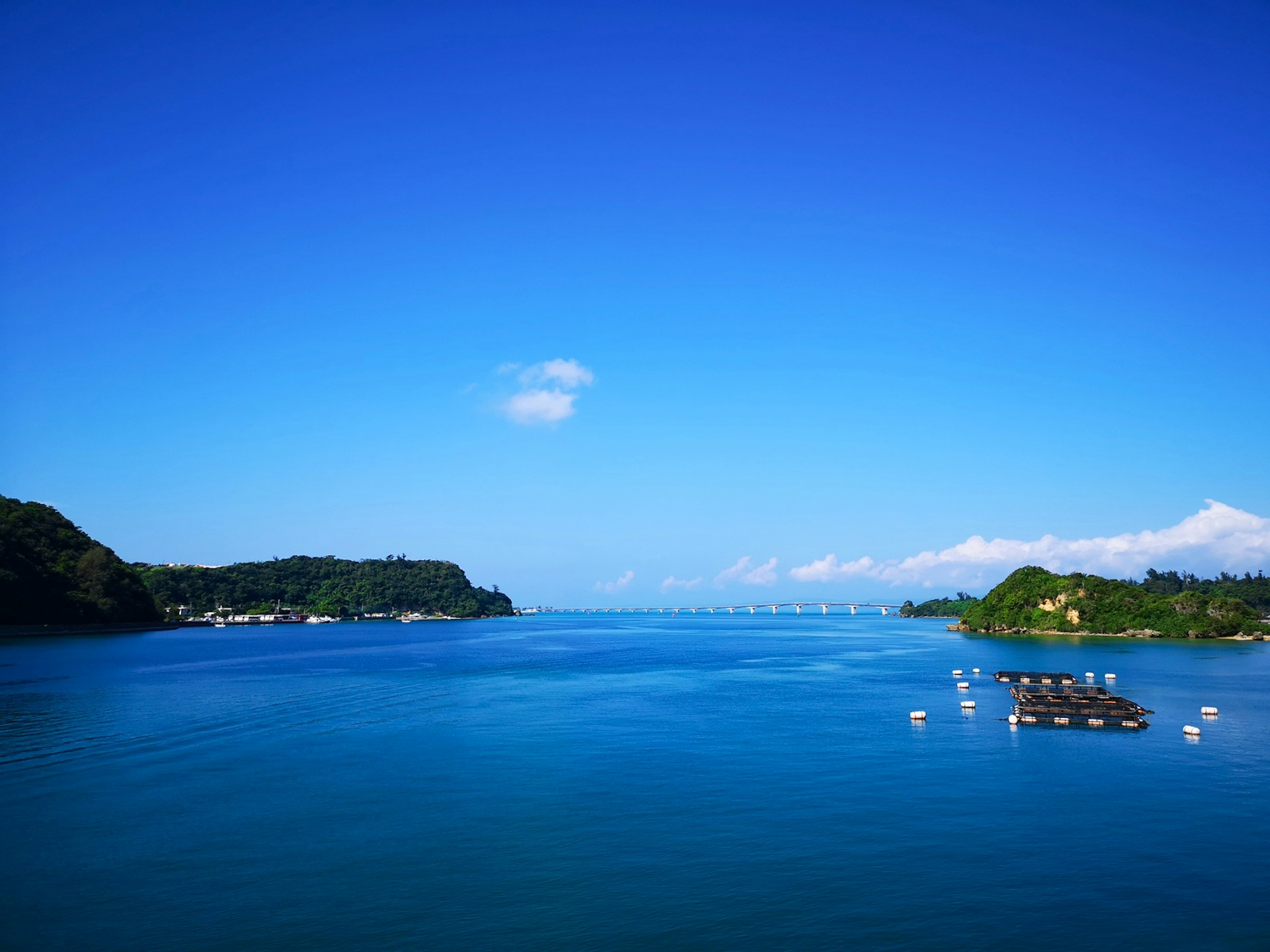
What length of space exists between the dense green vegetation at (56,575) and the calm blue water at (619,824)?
8378 cm

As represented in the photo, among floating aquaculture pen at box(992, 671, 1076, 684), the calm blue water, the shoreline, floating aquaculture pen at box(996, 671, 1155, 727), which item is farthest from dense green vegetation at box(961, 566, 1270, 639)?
floating aquaculture pen at box(996, 671, 1155, 727)

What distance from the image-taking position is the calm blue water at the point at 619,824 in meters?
19.9

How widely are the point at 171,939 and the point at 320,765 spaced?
1816 cm

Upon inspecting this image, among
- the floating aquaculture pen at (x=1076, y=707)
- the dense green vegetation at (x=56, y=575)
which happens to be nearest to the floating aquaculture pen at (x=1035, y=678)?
the floating aquaculture pen at (x=1076, y=707)

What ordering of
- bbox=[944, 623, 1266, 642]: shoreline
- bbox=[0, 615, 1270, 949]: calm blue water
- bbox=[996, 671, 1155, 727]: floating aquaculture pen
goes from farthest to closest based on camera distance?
bbox=[944, 623, 1266, 642]: shoreline → bbox=[996, 671, 1155, 727]: floating aquaculture pen → bbox=[0, 615, 1270, 949]: calm blue water

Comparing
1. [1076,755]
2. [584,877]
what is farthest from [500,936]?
[1076,755]

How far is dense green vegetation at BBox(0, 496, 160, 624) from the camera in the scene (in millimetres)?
122500

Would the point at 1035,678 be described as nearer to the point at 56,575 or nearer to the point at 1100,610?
the point at 1100,610

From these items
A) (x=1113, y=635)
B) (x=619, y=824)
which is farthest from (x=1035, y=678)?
(x=1113, y=635)

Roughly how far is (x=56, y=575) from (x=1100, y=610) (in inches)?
7060

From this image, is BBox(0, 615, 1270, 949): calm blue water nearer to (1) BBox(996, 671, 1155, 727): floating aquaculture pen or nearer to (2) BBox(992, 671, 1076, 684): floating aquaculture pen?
(1) BBox(996, 671, 1155, 727): floating aquaculture pen

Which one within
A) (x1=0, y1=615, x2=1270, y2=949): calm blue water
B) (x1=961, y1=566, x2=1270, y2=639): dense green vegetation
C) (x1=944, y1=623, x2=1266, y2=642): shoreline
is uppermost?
(x1=961, y1=566, x2=1270, y2=639): dense green vegetation

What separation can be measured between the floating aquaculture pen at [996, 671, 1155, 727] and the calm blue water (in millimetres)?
2121

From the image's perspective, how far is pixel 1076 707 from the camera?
49.8m
